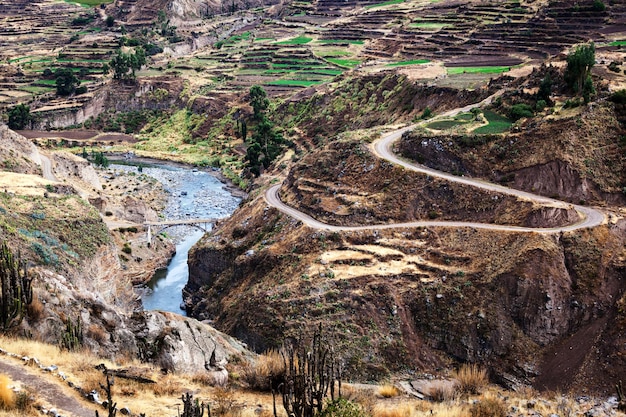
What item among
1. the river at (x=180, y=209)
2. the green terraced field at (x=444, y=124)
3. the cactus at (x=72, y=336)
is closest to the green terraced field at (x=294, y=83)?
the river at (x=180, y=209)

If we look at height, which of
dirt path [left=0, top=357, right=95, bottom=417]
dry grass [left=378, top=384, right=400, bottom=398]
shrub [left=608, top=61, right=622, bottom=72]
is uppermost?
shrub [left=608, top=61, right=622, bottom=72]

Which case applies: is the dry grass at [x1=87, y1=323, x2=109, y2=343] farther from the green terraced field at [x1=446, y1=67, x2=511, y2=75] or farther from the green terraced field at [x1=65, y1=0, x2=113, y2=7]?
the green terraced field at [x1=65, y1=0, x2=113, y2=7]

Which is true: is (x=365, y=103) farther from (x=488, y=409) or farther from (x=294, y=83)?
(x=488, y=409)

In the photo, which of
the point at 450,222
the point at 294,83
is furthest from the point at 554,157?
the point at 294,83

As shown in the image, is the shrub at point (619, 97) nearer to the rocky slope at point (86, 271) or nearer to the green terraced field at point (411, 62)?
the rocky slope at point (86, 271)

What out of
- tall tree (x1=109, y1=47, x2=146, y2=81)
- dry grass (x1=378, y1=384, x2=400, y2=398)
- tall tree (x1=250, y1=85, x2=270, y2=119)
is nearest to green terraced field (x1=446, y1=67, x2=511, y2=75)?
tall tree (x1=250, y1=85, x2=270, y2=119)

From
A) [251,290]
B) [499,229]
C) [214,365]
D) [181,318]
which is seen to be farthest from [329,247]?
[214,365]
